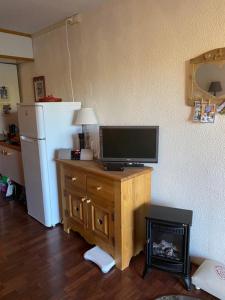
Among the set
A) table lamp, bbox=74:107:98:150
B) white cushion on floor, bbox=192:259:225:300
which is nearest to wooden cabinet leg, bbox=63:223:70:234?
table lamp, bbox=74:107:98:150

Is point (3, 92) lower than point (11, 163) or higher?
higher

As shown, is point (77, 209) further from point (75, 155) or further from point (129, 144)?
point (129, 144)

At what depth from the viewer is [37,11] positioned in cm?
248

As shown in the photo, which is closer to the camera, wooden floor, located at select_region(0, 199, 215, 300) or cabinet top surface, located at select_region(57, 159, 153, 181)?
wooden floor, located at select_region(0, 199, 215, 300)

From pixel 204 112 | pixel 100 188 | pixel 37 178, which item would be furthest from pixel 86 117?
pixel 204 112

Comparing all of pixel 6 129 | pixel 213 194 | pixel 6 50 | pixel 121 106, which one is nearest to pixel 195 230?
pixel 213 194

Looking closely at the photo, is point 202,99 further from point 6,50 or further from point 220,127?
point 6,50

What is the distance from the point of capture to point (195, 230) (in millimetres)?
1996

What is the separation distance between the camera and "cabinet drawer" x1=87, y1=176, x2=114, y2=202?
1.94 meters

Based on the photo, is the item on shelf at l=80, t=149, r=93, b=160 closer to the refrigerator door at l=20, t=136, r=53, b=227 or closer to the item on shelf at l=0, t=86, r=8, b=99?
the refrigerator door at l=20, t=136, r=53, b=227

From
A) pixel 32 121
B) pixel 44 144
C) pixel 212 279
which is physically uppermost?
pixel 32 121

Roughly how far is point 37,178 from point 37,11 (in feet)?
6.01

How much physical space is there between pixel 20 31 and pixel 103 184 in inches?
98.3

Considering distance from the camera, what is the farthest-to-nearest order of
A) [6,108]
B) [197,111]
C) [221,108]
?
1. [6,108]
2. [197,111]
3. [221,108]
